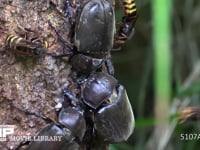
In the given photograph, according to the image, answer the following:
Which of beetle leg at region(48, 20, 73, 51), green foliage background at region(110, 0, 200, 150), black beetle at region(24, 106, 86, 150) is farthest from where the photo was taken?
green foliage background at region(110, 0, 200, 150)

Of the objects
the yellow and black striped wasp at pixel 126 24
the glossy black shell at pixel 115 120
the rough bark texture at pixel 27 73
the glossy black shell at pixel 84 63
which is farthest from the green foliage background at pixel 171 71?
the rough bark texture at pixel 27 73

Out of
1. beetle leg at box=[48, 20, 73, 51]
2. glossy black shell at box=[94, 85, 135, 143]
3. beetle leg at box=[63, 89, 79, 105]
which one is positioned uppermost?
beetle leg at box=[48, 20, 73, 51]

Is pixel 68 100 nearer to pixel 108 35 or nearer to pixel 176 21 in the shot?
pixel 108 35

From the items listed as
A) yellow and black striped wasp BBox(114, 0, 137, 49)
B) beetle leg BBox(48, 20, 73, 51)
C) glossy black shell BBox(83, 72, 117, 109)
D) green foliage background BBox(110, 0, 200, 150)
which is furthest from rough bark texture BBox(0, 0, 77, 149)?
green foliage background BBox(110, 0, 200, 150)
